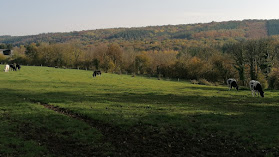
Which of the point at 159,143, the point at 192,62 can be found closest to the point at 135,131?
the point at 159,143

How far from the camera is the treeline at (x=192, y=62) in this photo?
182 feet

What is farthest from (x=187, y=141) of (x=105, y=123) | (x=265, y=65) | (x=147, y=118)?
(x=265, y=65)

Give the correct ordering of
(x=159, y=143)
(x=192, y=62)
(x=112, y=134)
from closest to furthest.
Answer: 1. (x=159, y=143)
2. (x=112, y=134)
3. (x=192, y=62)

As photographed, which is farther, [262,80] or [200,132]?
[262,80]

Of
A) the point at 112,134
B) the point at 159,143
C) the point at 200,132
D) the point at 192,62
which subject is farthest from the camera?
the point at 192,62

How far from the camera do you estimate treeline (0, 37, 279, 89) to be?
182 feet

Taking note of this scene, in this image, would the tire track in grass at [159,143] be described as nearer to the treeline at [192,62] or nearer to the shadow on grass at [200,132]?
the shadow on grass at [200,132]

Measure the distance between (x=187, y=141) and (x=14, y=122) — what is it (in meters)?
10.8

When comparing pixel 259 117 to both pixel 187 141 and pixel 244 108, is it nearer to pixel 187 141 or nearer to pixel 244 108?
pixel 244 108

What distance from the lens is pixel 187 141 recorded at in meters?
11.9

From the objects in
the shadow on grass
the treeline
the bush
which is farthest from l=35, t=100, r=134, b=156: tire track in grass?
the bush

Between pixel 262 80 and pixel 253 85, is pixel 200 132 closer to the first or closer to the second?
pixel 253 85

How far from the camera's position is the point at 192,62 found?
74.2 m

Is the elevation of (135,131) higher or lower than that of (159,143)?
higher
